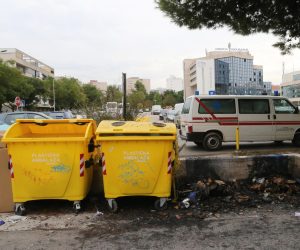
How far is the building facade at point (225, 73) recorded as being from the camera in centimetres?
11369

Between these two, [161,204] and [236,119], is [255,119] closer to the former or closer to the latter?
[236,119]

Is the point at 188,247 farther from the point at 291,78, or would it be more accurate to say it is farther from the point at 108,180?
the point at 291,78

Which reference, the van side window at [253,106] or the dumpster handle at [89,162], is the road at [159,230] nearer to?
the dumpster handle at [89,162]

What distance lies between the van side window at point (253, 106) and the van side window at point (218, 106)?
Answer: 0.31 metres

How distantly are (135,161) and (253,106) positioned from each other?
296 inches

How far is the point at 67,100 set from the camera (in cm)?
6781

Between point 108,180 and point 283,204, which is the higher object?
point 108,180

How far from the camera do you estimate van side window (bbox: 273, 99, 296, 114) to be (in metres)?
11.8

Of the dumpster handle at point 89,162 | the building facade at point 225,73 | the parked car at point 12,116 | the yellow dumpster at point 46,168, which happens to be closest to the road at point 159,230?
the yellow dumpster at point 46,168

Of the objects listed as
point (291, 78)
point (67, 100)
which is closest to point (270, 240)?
point (67, 100)

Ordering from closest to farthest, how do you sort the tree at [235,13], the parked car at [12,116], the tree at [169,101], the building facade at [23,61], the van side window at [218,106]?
the tree at [235,13], the van side window at [218,106], the parked car at [12,116], the building facade at [23,61], the tree at [169,101]

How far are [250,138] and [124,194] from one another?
25.1 ft

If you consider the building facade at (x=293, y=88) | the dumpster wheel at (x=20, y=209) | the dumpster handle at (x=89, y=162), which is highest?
the building facade at (x=293, y=88)

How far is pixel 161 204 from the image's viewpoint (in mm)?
5176
